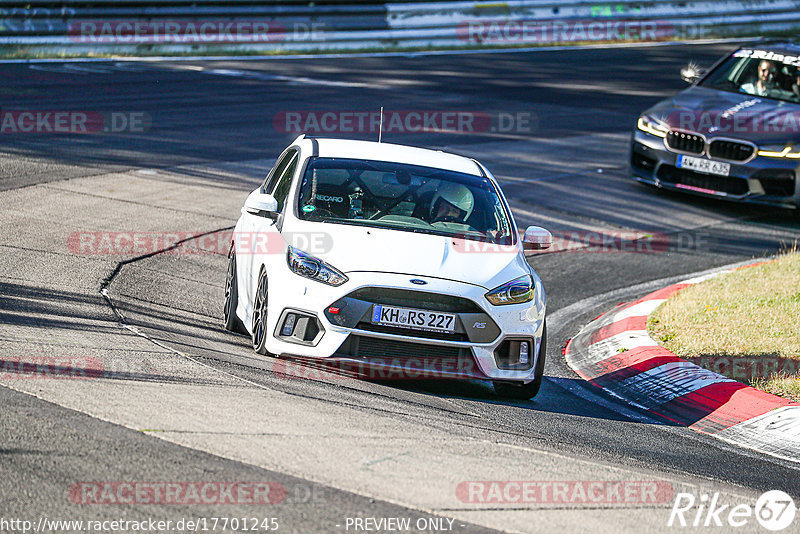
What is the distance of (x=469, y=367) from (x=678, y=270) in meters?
5.34

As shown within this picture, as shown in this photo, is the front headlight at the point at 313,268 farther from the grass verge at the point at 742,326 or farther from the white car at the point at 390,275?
the grass verge at the point at 742,326

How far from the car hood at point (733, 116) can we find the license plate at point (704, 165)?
13.7 inches

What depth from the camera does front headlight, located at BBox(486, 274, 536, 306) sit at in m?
6.89

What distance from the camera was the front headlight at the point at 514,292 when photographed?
22.6 ft

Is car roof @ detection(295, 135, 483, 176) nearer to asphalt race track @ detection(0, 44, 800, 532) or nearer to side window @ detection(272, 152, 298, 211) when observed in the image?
side window @ detection(272, 152, 298, 211)

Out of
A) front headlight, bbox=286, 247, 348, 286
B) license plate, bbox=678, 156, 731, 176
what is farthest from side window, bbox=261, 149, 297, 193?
license plate, bbox=678, 156, 731, 176

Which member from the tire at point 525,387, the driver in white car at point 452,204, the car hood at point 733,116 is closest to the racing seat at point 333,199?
the driver in white car at point 452,204

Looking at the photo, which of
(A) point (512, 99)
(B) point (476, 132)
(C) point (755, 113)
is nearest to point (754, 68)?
(C) point (755, 113)

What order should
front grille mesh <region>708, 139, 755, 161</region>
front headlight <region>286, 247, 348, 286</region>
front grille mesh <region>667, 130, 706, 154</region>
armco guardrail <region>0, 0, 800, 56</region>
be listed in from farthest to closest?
armco guardrail <region>0, 0, 800, 56</region> → front grille mesh <region>667, 130, 706, 154</region> → front grille mesh <region>708, 139, 755, 161</region> → front headlight <region>286, 247, 348, 286</region>

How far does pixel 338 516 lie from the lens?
14.6 feet

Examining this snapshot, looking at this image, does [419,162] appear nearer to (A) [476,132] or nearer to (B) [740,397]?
(B) [740,397]

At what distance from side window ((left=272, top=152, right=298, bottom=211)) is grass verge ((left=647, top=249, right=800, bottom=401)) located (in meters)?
3.16

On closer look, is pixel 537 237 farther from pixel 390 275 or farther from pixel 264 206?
pixel 264 206

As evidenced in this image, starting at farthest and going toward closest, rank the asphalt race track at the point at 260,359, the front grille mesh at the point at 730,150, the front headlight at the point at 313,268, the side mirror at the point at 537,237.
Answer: the front grille mesh at the point at 730,150 → the side mirror at the point at 537,237 → the front headlight at the point at 313,268 → the asphalt race track at the point at 260,359
